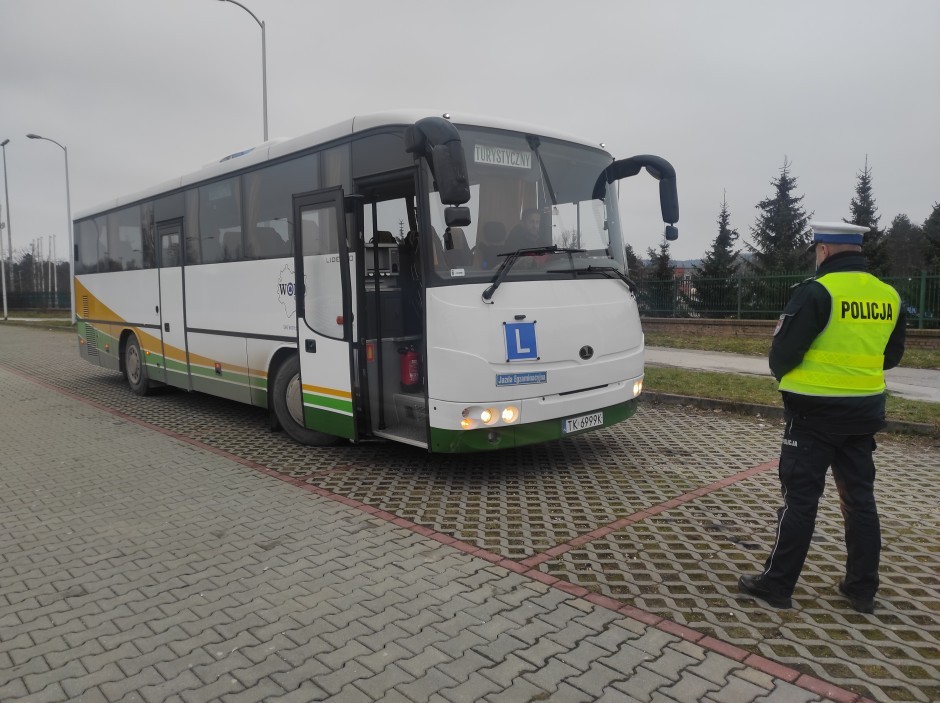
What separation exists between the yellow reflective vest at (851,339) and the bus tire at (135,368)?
10.3 meters

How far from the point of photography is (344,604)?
13.1 ft

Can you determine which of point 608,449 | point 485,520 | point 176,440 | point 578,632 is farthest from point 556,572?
point 176,440

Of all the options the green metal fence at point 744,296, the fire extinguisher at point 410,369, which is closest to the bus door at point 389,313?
the fire extinguisher at point 410,369

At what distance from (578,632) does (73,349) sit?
74.2 ft

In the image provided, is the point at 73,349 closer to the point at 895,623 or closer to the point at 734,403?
the point at 734,403

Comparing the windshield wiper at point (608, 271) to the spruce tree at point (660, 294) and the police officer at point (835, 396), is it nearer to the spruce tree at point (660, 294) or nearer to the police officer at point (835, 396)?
the police officer at point (835, 396)

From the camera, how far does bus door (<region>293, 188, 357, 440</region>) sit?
677cm

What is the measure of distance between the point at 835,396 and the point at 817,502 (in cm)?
58

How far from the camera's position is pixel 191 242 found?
9.69 m

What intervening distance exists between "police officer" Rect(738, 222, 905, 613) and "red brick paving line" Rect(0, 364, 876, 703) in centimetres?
65

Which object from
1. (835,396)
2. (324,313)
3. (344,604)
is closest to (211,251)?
(324,313)

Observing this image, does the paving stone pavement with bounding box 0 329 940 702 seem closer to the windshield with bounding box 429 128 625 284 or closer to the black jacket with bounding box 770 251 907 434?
the black jacket with bounding box 770 251 907 434

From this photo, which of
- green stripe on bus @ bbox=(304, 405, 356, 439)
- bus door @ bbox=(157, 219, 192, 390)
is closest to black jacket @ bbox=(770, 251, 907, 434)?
green stripe on bus @ bbox=(304, 405, 356, 439)

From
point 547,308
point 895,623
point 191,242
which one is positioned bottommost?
point 895,623
